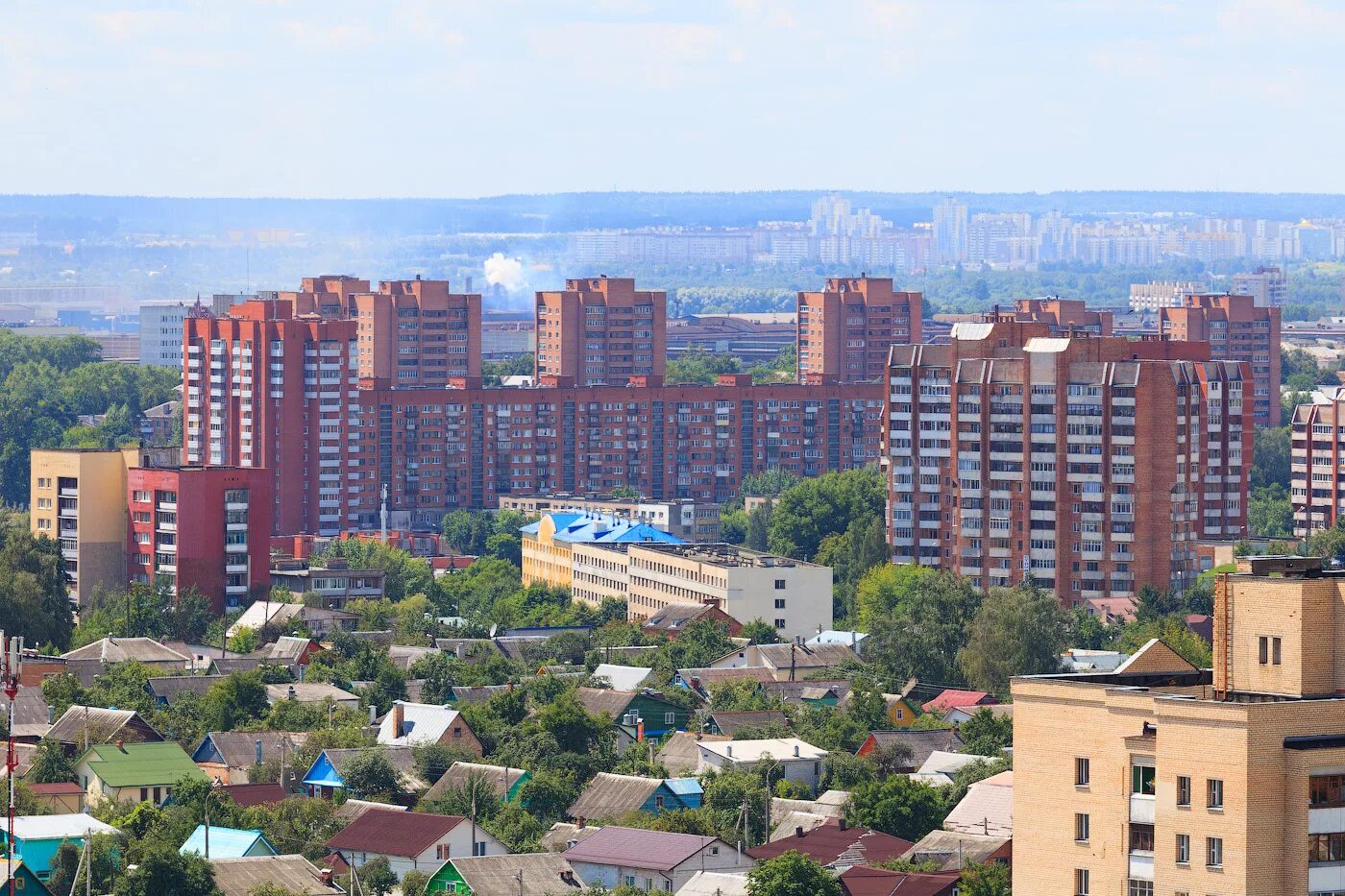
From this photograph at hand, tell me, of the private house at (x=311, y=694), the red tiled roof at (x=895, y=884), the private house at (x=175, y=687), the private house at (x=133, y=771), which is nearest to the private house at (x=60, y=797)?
the private house at (x=133, y=771)

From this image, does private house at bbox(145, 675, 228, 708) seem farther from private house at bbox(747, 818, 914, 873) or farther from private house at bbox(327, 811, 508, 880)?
private house at bbox(747, 818, 914, 873)

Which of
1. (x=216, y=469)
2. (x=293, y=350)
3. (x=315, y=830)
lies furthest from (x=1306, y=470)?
(x=315, y=830)

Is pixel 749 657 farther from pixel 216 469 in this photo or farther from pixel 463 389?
pixel 463 389

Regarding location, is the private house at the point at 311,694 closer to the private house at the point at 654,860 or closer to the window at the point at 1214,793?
the private house at the point at 654,860

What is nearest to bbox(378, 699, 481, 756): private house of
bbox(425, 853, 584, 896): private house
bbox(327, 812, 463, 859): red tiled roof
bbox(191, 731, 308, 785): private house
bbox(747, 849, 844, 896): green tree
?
bbox(191, 731, 308, 785): private house

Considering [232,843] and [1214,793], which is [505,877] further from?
[1214,793]
